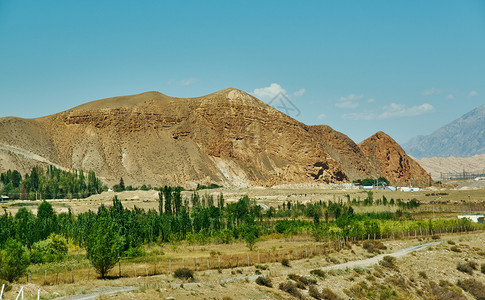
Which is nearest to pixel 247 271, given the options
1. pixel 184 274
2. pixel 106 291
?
pixel 184 274

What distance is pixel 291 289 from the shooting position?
36125mm

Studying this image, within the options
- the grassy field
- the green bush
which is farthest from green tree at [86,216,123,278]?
the green bush

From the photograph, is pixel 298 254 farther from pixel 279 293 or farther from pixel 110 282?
pixel 110 282

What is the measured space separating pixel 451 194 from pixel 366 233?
3373 inches

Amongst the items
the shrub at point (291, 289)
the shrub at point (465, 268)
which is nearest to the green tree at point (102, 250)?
the shrub at point (291, 289)

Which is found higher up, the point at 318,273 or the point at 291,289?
the point at 318,273

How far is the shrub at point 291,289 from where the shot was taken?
35.8 metres

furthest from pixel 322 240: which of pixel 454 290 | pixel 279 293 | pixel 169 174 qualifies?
pixel 169 174

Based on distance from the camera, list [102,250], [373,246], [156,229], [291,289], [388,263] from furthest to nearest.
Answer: [156,229], [373,246], [388,263], [102,250], [291,289]

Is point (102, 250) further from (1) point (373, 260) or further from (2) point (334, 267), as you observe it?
(1) point (373, 260)

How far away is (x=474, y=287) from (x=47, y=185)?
13577 centimetres

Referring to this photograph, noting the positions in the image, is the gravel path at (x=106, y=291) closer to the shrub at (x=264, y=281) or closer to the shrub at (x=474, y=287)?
the shrub at (x=264, y=281)

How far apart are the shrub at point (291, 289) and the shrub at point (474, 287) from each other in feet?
63.7

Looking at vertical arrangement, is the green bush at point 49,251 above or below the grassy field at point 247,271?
above
